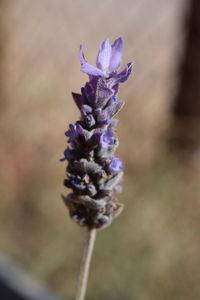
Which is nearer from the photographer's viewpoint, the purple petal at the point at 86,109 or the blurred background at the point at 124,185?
the purple petal at the point at 86,109

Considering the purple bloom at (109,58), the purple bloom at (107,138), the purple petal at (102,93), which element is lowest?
the purple bloom at (107,138)

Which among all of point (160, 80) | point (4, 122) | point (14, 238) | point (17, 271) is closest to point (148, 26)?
point (160, 80)

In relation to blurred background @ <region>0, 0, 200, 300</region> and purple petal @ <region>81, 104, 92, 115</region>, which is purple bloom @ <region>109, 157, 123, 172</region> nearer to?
purple petal @ <region>81, 104, 92, 115</region>

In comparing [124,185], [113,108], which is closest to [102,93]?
[113,108]

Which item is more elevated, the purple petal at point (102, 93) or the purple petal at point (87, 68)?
the purple petal at point (87, 68)

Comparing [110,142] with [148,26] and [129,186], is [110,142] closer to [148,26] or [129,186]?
[129,186]

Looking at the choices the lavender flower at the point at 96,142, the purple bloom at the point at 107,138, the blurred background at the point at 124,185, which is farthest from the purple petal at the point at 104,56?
the blurred background at the point at 124,185

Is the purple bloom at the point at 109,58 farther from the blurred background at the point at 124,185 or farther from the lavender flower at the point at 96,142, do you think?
the blurred background at the point at 124,185
